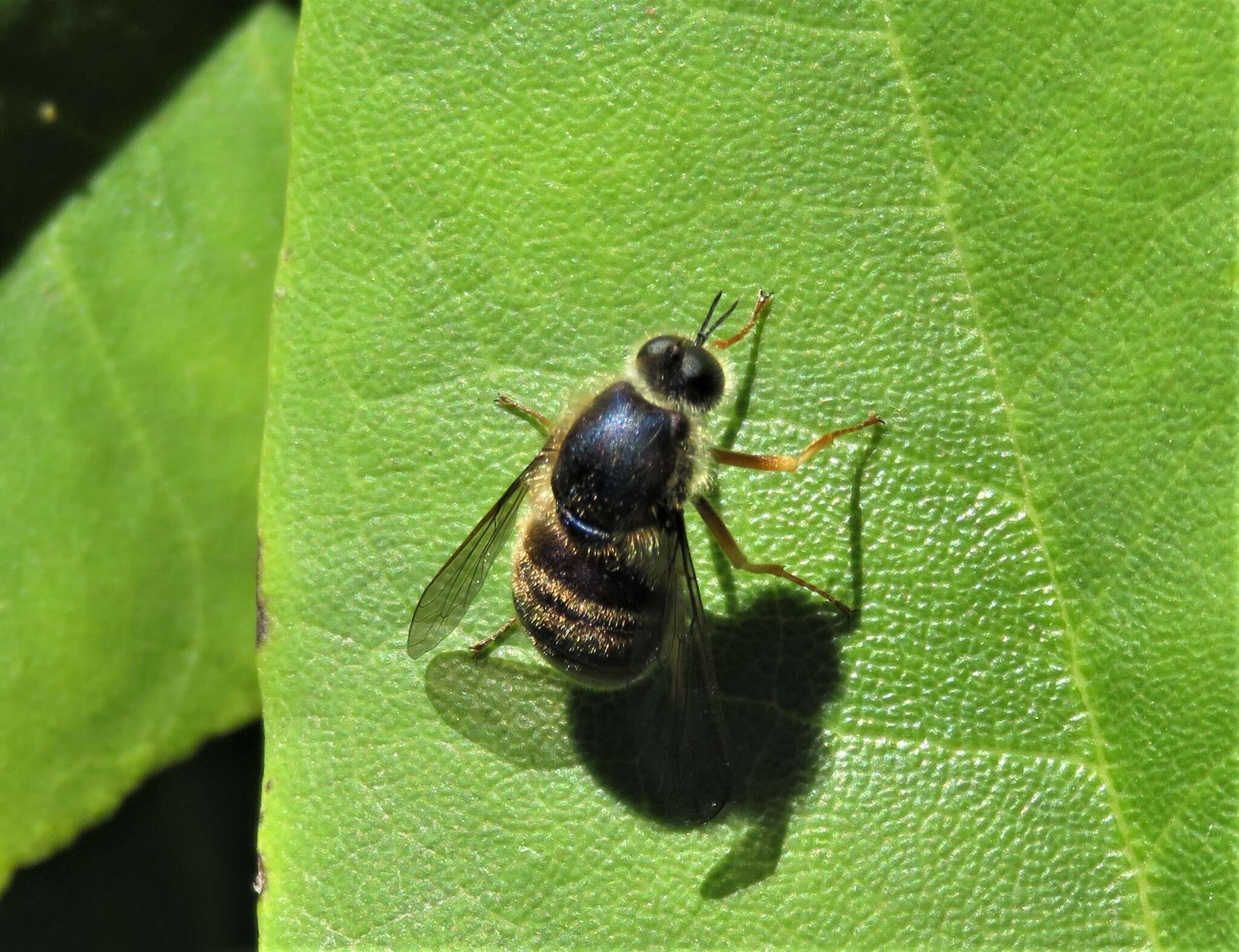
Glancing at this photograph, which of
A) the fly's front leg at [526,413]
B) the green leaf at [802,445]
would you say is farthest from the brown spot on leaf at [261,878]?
the fly's front leg at [526,413]

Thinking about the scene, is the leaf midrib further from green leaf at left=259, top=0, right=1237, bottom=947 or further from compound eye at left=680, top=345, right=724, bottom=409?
compound eye at left=680, top=345, right=724, bottom=409

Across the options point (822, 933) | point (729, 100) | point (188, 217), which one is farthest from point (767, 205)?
point (188, 217)

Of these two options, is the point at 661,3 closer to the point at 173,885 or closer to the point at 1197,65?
the point at 1197,65

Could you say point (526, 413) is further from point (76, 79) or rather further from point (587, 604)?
point (76, 79)

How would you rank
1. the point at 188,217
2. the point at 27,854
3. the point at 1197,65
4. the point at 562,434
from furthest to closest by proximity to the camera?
the point at 188,217, the point at 27,854, the point at 562,434, the point at 1197,65

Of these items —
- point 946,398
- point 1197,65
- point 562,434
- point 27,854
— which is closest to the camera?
point 1197,65
